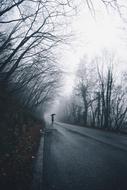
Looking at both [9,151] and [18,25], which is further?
[18,25]

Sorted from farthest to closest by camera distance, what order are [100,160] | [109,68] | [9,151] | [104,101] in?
[104,101]
[109,68]
[100,160]
[9,151]

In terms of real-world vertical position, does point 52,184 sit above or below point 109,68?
below

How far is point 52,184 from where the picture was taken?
4.87 m

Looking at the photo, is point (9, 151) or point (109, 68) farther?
point (109, 68)

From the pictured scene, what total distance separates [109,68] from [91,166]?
2921 centimetres

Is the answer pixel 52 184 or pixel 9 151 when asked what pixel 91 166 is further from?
pixel 9 151

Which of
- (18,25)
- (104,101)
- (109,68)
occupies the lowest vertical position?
(104,101)

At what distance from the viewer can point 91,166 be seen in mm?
6609

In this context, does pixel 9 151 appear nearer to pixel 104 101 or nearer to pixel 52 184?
pixel 52 184

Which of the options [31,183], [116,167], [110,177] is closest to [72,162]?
[116,167]

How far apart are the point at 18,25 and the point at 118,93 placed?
3637cm

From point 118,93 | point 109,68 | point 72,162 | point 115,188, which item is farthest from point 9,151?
point 118,93

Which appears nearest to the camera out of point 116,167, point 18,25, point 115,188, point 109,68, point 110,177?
point 115,188

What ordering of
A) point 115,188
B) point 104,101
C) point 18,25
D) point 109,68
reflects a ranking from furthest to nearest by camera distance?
point 104,101, point 109,68, point 18,25, point 115,188
